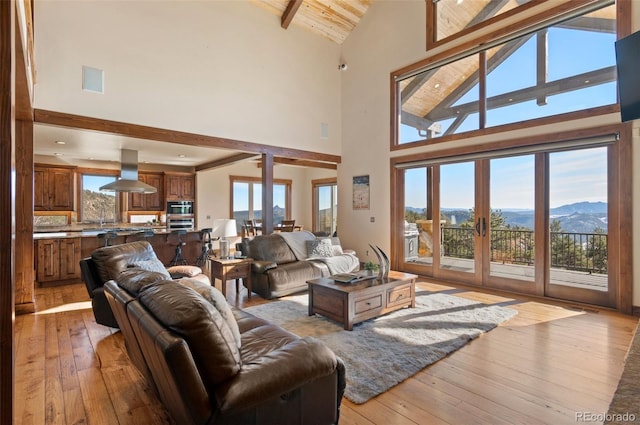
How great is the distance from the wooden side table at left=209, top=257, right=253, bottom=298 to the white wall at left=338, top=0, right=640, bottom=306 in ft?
10.8

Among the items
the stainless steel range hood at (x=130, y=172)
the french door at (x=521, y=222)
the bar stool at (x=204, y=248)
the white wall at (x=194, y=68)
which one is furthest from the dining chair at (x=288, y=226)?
the french door at (x=521, y=222)

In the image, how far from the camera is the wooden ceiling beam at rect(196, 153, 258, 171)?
717 centimetres

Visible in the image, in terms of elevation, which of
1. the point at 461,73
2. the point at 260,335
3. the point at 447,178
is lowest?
the point at 260,335

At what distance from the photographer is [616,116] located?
13.5 ft

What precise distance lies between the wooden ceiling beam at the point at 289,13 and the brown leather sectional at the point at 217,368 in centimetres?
651

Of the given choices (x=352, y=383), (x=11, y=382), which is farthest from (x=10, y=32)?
(x=352, y=383)

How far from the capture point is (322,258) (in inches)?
217

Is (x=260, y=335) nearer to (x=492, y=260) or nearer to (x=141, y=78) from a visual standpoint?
(x=492, y=260)

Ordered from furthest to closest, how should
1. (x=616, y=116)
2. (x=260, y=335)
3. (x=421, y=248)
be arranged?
(x=421, y=248), (x=616, y=116), (x=260, y=335)

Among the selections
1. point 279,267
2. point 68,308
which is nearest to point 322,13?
point 279,267

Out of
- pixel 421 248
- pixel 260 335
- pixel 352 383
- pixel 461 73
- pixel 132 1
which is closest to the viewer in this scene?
pixel 260 335

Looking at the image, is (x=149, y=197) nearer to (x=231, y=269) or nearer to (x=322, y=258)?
(x=231, y=269)

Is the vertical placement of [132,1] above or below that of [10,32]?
above

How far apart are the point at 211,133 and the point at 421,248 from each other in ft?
15.3
